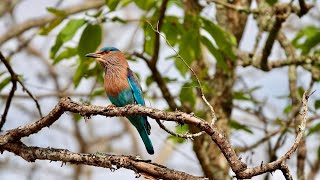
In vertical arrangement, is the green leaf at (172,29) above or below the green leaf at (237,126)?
above

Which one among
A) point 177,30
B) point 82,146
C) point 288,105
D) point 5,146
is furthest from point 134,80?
point 82,146

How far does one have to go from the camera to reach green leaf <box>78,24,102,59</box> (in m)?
5.03

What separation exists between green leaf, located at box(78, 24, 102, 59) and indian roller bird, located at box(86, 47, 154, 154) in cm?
8

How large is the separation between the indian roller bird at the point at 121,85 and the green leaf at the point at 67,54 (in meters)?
0.55

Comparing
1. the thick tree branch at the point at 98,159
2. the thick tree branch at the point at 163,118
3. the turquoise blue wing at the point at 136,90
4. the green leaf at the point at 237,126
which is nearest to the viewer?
the thick tree branch at the point at 163,118

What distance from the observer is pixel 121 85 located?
4.62m

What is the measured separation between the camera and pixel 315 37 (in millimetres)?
6012

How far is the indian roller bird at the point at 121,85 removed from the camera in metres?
4.48

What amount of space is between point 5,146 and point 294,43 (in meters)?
3.98

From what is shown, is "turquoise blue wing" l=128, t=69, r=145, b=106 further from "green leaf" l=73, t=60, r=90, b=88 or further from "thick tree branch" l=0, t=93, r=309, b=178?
"thick tree branch" l=0, t=93, r=309, b=178

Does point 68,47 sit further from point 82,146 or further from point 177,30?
point 82,146

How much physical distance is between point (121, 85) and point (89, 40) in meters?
0.63

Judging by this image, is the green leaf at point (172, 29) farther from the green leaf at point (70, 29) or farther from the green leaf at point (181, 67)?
the green leaf at point (70, 29)

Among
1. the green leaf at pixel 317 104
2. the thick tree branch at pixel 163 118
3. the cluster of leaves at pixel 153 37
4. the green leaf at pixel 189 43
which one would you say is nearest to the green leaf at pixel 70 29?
the cluster of leaves at pixel 153 37
